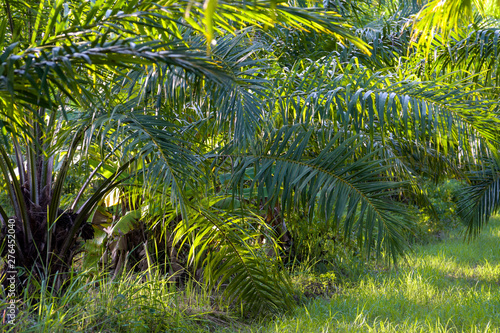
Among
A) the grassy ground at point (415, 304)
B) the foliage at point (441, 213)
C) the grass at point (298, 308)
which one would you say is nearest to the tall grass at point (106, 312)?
the grass at point (298, 308)

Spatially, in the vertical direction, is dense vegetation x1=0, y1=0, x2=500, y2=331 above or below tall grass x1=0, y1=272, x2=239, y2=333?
above

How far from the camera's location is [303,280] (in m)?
4.77

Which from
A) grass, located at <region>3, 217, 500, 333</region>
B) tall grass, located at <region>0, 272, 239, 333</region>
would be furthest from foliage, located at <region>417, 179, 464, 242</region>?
tall grass, located at <region>0, 272, 239, 333</region>

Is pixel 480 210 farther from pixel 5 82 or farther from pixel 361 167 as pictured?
pixel 5 82

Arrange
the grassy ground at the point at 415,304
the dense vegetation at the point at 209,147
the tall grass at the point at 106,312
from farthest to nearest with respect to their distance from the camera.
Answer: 1. the grassy ground at the point at 415,304
2. the tall grass at the point at 106,312
3. the dense vegetation at the point at 209,147

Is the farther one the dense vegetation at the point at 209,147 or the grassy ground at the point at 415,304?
the grassy ground at the point at 415,304

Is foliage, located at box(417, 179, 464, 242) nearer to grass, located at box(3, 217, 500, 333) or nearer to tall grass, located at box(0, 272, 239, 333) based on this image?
grass, located at box(3, 217, 500, 333)

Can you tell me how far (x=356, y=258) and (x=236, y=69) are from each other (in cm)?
356

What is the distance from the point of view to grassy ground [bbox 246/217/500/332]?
130 inches

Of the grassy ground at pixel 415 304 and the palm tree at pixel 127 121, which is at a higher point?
the palm tree at pixel 127 121

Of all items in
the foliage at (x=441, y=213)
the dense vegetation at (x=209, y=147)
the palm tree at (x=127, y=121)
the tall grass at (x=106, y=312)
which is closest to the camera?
the palm tree at (x=127, y=121)

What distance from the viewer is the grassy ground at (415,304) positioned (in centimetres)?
329

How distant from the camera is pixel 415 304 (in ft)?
13.2

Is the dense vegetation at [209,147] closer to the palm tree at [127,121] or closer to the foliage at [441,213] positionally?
→ the palm tree at [127,121]
